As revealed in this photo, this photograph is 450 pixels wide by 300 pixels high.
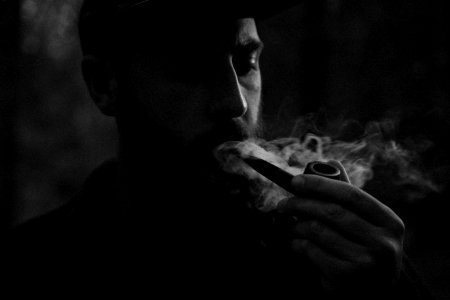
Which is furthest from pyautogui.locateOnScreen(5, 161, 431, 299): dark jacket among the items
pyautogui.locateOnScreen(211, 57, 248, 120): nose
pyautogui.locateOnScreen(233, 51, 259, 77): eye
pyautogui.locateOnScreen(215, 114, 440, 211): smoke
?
pyautogui.locateOnScreen(233, 51, 259, 77): eye

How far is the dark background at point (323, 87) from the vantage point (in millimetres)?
5781

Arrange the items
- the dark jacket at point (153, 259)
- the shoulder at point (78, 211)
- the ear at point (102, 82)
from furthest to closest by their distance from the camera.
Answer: the shoulder at point (78, 211) → the ear at point (102, 82) → the dark jacket at point (153, 259)

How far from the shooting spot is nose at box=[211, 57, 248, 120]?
8.65ft

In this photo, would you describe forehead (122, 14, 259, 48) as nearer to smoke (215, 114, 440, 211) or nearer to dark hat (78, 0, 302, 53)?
dark hat (78, 0, 302, 53)

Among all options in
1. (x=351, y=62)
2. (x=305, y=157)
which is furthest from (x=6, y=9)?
(x=305, y=157)

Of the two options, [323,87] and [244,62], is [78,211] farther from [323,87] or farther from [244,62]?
[323,87]

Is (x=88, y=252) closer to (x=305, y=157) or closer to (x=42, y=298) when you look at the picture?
(x=42, y=298)

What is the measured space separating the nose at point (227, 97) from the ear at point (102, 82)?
0.91m

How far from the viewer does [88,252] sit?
307 cm

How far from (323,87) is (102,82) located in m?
4.25

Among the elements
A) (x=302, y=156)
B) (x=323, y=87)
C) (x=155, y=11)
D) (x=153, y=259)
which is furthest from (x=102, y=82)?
(x=323, y=87)

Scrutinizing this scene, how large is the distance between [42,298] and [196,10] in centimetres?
213

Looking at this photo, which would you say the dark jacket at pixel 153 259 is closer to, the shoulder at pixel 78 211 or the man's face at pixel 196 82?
the shoulder at pixel 78 211

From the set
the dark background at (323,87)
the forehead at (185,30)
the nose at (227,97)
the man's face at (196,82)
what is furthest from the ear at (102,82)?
the dark background at (323,87)
